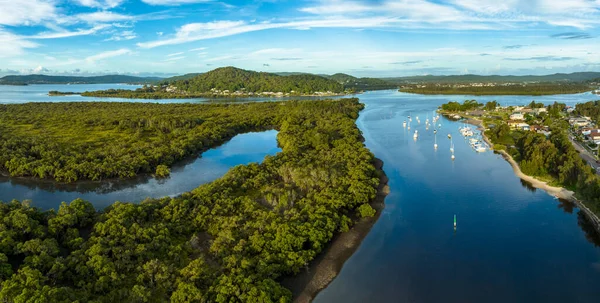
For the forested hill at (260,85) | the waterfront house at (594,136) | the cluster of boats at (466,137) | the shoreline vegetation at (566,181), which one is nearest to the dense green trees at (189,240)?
the shoreline vegetation at (566,181)

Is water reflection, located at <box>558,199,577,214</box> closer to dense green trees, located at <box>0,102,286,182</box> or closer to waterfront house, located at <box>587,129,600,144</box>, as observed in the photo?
waterfront house, located at <box>587,129,600,144</box>

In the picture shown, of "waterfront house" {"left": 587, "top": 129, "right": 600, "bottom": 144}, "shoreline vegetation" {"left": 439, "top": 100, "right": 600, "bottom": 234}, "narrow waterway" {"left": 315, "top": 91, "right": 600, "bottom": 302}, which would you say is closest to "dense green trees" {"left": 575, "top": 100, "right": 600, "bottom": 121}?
"waterfront house" {"left": 587, "top": 129, "right": 600, "bottom": 144}

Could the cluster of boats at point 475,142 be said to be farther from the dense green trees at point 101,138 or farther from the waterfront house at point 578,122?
the dense green trees at point 101,138

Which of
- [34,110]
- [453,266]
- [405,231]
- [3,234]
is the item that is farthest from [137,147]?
[34,110]

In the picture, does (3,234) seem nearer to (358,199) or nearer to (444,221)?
(358,199)

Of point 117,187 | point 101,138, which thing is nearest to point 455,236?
point 117,187

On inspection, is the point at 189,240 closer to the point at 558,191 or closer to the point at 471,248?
the point at 471,248
